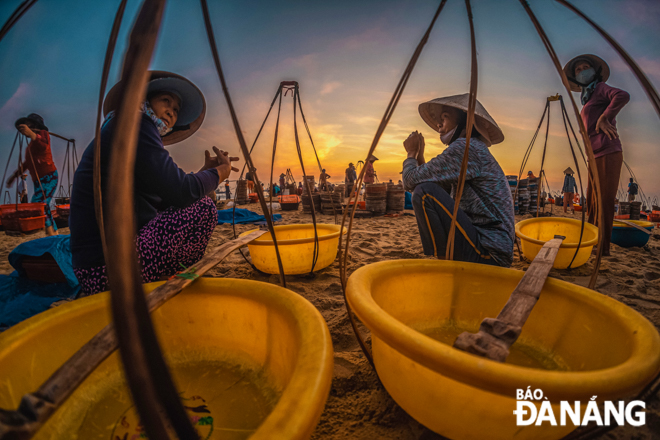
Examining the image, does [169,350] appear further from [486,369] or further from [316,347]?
[486,369]

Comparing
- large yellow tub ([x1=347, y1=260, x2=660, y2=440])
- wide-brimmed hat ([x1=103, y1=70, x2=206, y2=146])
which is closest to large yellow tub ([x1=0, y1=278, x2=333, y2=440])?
large yellow tub ([x1=347, y1=260, x2=660, y2=440])

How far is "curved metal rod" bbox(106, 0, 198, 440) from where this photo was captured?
0.78ft

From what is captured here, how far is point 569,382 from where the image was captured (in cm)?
42

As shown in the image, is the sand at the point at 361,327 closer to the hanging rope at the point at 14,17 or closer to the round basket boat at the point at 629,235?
the round basket boat at the point at 629,235

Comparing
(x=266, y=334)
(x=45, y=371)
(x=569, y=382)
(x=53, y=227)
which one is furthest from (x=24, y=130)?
(x=569, y=382)

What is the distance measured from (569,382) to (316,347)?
44cm

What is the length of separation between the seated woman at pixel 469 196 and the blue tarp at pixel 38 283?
2.23m

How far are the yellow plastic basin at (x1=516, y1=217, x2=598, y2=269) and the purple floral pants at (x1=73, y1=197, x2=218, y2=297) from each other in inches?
86.0

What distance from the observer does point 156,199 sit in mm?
1345

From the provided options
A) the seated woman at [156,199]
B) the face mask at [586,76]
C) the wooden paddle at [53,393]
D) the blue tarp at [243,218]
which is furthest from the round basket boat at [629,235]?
the blue tarp at [243,218]

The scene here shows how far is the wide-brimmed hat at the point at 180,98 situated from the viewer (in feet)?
4.79

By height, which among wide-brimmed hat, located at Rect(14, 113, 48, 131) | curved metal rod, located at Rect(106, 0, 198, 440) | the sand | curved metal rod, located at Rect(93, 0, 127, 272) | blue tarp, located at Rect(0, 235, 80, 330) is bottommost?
the sand

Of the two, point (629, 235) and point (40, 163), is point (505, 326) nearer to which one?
point (629, 235)

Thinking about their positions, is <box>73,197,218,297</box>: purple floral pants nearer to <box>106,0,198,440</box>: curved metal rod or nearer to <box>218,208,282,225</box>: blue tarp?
<box>106,0,198,440</box>: curved metal rod
